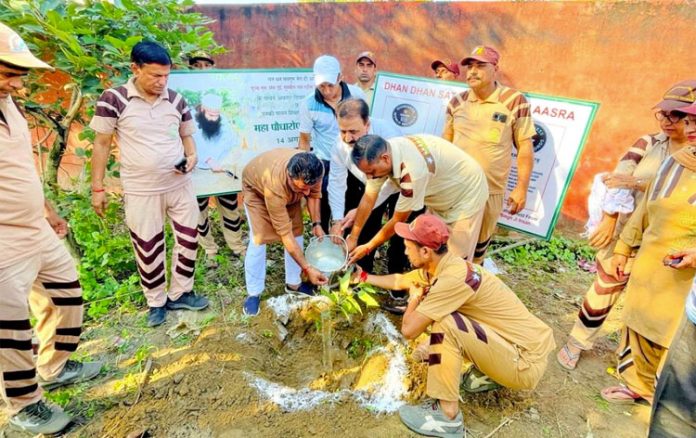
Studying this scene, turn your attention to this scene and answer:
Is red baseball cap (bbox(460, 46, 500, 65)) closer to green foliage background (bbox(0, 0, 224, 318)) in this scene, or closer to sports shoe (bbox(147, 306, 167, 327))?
green foliage background (bbox(0, 0, 224, 318))

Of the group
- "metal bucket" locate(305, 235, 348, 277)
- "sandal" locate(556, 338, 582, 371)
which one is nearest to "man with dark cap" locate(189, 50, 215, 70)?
"metal bucket" locate(305, 235, 348, 277)

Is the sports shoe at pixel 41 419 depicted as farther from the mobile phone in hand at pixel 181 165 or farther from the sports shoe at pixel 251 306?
the mobile phone in hand at pixel 181 165

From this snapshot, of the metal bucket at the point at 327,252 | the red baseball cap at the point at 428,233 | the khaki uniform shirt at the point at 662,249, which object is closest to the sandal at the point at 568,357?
the khaki uniform shirt at the point at 662,249

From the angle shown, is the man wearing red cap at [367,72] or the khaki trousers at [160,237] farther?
the man wearing red cap at [367,72]

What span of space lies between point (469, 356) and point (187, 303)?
2433 mm

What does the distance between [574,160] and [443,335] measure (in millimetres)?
2338

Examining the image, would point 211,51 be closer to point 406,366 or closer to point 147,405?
point 147,405

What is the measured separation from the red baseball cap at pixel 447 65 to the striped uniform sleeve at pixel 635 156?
2.45m

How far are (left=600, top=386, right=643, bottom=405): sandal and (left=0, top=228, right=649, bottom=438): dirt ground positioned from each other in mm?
49

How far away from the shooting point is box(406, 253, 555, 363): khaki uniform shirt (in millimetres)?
2352

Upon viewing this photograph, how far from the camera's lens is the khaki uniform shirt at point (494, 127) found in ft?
10.9

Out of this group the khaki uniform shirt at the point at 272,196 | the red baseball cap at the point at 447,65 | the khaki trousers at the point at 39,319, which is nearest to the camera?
the khaki trousers at the point at 39,319

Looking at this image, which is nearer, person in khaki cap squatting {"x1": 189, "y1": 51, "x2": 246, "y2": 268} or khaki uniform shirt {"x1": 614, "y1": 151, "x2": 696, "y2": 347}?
khaki uniform shirt {"x1": 614, "y1": 151, "x2": 696, "y2": 347}

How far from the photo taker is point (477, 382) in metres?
2.72
